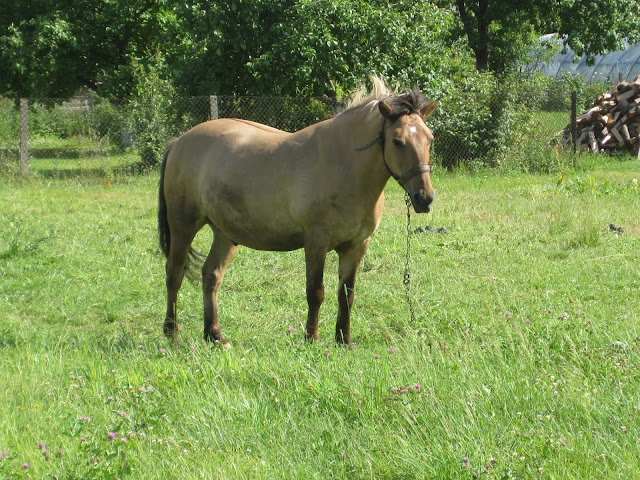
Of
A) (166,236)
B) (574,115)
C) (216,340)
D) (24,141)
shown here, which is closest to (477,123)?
(574,115)

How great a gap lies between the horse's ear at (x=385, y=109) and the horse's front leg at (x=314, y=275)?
40.4 inches

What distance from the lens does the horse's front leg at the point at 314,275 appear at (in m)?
5.20

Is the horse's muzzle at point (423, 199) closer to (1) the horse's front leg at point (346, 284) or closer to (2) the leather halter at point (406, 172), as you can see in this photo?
(2) the leather halter at point (406, 172)

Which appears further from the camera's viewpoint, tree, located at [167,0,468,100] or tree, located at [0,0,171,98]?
tree, located at [0,0,171,98]

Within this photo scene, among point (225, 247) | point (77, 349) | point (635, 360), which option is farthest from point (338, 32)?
point (635, 360)

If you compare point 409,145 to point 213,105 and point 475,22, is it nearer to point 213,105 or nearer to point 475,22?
point 213,105

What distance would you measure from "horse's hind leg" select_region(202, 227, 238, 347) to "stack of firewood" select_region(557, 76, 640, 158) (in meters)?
14.3

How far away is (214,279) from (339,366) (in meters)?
2.24

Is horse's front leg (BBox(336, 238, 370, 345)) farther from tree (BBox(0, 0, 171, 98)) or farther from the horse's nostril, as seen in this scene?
tree (BBox(0, 0, 171, 98))

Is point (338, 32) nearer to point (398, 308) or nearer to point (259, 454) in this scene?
point (398, 308)

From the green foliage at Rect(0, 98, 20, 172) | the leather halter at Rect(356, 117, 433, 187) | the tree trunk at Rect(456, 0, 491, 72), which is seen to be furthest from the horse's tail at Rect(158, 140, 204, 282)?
the tree trunk at Rect(456, 0, 491, 72)

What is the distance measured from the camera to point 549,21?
2866 centimetres

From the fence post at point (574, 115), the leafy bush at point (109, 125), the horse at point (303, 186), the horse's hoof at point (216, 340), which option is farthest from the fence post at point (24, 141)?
the fence post at point (574, 115)

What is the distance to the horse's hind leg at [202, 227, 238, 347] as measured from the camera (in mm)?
5969
